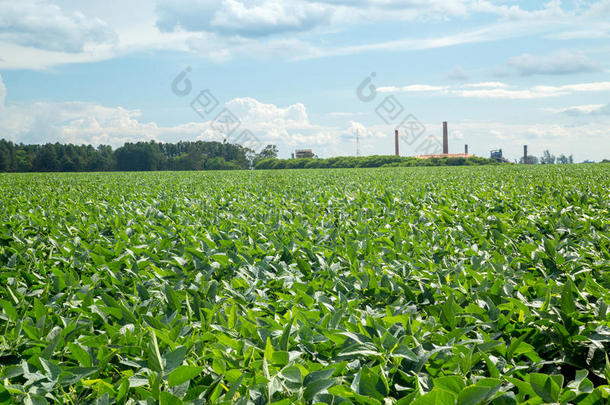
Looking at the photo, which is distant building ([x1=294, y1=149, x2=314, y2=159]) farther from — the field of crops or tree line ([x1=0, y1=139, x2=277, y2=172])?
the field of crops

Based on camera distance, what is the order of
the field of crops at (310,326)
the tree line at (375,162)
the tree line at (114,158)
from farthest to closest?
the tree line at (114,158)
the tree line at (375,162)
the field of crops at (310,326)

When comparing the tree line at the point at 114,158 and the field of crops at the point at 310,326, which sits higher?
the tree line at the point at 114,158

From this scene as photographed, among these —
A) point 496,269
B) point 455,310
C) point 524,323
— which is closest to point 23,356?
point 455,310

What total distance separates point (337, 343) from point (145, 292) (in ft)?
5.16

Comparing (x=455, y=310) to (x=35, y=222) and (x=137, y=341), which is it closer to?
(x=137, y=341)

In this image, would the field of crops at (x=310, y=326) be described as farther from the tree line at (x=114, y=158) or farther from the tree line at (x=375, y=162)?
the tree line at (x=114, y=158)

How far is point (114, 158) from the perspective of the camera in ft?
343

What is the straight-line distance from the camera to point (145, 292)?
2.89m

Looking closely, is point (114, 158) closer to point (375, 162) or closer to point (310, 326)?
point (375, 162)

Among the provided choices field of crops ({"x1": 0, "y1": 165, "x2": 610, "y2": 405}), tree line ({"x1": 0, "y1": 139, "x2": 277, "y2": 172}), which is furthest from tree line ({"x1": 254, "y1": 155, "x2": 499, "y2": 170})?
field of crops ({"x1": 0, "y1": 165, "x2": 610, "y2": 405})

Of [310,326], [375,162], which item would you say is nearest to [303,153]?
[375,162]

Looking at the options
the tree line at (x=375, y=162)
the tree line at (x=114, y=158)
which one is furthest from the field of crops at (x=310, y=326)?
the tree line at (x=114, y=158)

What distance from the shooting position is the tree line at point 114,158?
95.4m

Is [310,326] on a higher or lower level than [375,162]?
lower
